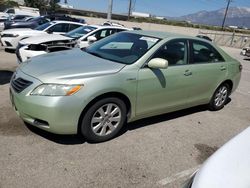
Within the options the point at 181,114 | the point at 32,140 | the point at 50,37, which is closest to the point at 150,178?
the point at 32,140

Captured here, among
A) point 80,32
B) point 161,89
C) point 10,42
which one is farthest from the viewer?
point 10,42

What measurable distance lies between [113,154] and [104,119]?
0.50 m

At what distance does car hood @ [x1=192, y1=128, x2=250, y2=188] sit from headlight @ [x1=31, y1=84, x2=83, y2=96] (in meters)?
2.02

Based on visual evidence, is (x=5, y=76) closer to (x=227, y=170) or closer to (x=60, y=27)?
(x=60, y=27)

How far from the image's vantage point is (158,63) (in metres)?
4.18

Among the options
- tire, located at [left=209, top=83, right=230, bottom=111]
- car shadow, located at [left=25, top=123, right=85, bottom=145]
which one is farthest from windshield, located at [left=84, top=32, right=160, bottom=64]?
tire, located at [left=209, top=83, right=230, bottom=111]

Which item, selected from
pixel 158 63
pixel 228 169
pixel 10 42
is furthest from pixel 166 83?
pixel 10 42

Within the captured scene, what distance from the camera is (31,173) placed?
3199 mm

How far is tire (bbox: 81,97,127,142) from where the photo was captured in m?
3.81

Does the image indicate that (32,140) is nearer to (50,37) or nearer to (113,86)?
(113,86)

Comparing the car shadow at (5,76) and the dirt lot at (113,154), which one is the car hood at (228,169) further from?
the car shadow at (5,76)

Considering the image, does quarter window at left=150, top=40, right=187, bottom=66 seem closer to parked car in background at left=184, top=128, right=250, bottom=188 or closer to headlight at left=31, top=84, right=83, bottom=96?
headlight at left=31, top=84, right=83, bottom=96

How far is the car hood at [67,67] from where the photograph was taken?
3.68m

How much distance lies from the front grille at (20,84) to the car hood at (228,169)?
8.37 feet
